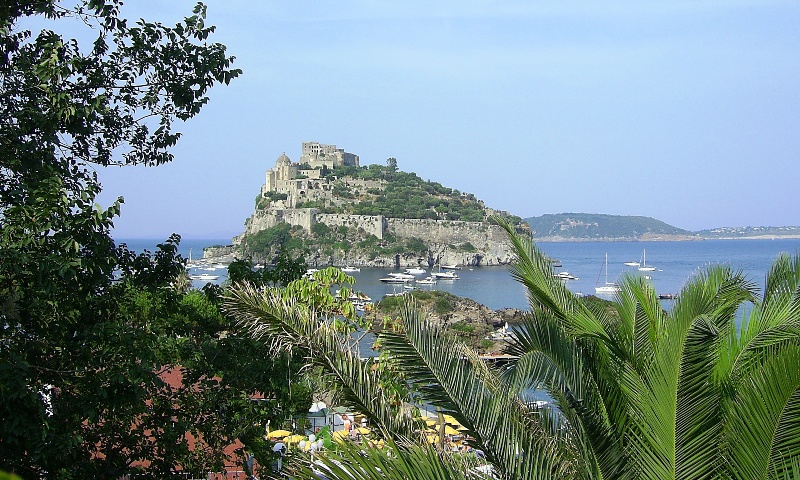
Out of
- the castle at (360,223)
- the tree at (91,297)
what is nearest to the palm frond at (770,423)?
the tree at (91,297)

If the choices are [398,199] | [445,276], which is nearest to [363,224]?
[398,199]

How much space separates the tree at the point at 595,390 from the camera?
334 centimetres

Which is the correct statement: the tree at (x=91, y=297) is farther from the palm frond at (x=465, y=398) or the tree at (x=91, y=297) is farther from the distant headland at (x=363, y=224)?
the distant headland at (x=363, y=224)

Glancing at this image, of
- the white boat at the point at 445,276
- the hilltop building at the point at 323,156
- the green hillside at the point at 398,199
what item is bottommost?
the white boat at the point at 445,276

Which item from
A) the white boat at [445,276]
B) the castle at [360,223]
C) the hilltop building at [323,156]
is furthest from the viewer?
the hilltop building at [323,156]

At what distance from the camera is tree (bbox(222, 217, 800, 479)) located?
334 cm

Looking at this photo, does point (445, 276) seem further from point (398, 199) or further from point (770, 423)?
point (770, 423)

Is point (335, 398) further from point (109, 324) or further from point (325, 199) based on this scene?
point (325, 199)

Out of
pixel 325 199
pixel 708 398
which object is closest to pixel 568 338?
pixel 708 398

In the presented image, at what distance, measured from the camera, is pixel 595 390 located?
4.55 meters

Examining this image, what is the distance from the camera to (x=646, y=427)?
3658 mm

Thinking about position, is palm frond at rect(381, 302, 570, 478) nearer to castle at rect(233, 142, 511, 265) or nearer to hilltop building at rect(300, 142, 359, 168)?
castle at rect(233, 142, 511, 265)

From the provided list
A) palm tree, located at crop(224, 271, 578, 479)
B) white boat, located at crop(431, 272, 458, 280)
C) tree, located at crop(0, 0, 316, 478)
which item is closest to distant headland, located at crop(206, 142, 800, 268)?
white boat, located at crop(431, 272, 458, 280)

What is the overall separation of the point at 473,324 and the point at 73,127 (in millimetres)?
33361
